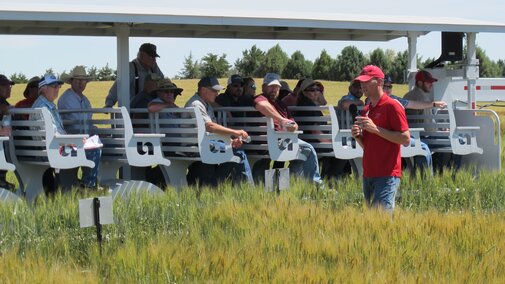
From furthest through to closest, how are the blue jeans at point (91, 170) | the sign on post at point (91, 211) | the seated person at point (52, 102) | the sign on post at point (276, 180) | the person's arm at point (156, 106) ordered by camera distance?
the person's arm at point (156, 106), the blue jeans at point (91, 170), the seated person at point (52, 102), the sign on post at point (276, 180), the sign on post at point (91, 211)

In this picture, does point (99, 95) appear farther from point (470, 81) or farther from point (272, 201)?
point (272, 201)

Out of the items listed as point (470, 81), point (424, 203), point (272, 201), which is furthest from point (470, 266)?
point (470, 81)

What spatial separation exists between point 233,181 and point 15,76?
33.5 metres

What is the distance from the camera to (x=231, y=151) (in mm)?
11234

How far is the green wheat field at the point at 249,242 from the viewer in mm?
6449

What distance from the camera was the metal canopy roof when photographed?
413 inches

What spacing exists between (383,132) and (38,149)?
3.61 m

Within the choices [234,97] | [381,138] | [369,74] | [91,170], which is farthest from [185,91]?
[369,74]

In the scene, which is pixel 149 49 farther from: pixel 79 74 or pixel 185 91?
pixel 185 91

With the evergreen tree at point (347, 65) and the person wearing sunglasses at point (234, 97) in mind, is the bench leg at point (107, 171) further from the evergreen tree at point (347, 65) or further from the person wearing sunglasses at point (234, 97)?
the evergreen tree at point (347, 65)

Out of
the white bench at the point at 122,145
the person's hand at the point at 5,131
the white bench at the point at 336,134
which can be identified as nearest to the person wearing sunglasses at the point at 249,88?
the white bench at the point at 336,134

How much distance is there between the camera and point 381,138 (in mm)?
9055

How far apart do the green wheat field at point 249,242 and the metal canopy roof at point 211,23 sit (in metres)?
1.82

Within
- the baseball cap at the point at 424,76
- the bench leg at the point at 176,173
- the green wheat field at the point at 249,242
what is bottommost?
the green wheat field at the point at 249,242
